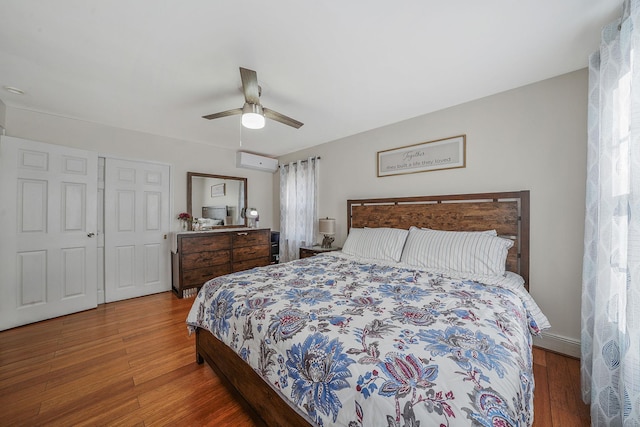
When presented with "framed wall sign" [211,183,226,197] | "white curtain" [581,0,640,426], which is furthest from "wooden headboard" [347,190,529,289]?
"framed wall sign" [211,183,226,197]

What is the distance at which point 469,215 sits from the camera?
2.54 metres

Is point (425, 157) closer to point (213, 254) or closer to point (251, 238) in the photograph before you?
point (251, 238)

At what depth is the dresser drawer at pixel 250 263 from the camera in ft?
13.4

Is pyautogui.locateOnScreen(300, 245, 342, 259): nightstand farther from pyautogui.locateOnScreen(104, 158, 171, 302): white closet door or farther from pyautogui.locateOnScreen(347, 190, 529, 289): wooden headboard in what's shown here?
pyautogui.locateOnScreen(104, 158, 171, 302): white closet door

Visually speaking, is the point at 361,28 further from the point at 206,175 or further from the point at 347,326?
the point at 206,175

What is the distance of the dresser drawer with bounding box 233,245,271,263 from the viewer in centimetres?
409

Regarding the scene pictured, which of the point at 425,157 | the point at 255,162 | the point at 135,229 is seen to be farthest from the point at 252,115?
the point at 135,229

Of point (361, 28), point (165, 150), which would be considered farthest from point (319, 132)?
point (165, 150)

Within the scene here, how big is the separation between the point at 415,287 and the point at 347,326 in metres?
0.85

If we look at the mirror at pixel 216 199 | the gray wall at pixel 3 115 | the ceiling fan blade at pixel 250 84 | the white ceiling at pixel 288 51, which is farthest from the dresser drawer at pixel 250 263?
the gray wall at pixel 3 115

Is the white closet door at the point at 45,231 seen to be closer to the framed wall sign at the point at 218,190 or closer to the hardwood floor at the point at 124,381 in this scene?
the hardwood floor at the point at 124,381

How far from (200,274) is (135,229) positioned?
1156mm

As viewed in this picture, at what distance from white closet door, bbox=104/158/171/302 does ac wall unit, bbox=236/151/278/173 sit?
4.00 ft

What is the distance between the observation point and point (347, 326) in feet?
3.78
